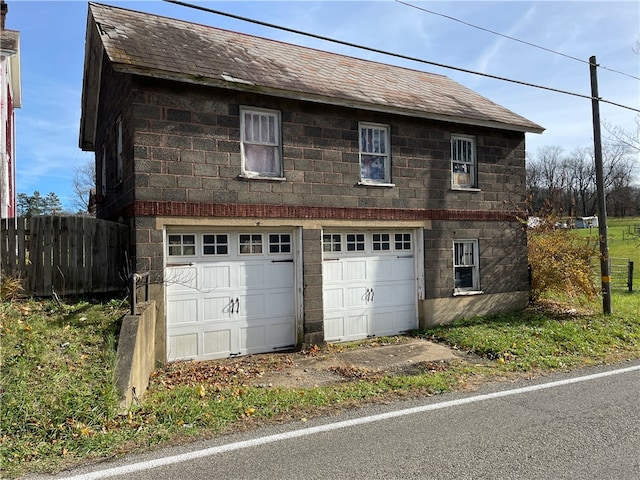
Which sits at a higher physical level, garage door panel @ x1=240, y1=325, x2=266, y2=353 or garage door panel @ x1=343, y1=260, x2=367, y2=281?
garage door panel @ x1=343, y1=260, x2=367, y2=281

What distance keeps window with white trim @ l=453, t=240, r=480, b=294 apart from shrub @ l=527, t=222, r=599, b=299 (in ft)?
6.97

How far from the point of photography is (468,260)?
11953mm

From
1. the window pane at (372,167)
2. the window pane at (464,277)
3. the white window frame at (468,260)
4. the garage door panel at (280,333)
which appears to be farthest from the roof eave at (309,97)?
the garage door panel at (280,333)

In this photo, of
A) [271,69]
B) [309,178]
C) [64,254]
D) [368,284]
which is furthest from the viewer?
[368,284]

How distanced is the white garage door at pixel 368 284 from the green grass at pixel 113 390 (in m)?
1.98

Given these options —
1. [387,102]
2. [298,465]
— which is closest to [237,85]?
[387,102]

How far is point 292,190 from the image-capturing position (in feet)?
31.2

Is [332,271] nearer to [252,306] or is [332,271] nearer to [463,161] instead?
[252,306]

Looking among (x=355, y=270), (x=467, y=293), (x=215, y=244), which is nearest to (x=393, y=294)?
(x=355, y=270)

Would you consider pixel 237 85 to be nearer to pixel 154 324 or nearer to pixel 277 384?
pixel 154 324

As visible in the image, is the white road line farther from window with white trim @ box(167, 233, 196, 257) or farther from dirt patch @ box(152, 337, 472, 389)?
window with white trim @ box(167, 233, 196, 257)

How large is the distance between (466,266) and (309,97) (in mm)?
5916

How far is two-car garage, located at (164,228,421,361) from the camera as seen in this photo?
8625 mm

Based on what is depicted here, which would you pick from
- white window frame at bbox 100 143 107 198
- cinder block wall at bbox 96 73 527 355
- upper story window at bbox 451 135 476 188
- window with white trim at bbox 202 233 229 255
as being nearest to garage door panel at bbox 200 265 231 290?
window with white trim at bbox 202 233 229 255
